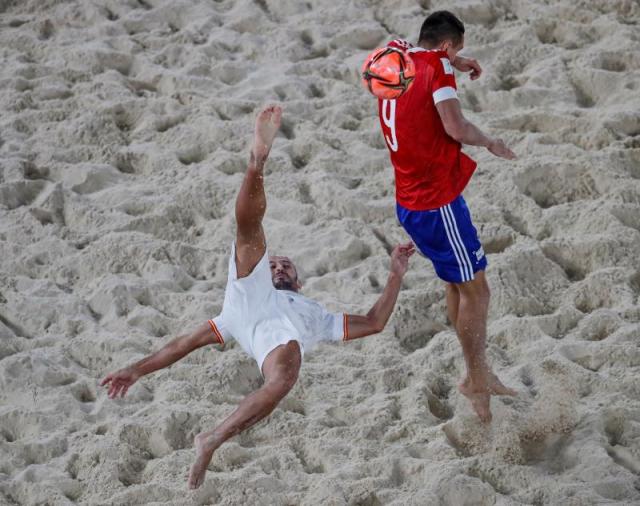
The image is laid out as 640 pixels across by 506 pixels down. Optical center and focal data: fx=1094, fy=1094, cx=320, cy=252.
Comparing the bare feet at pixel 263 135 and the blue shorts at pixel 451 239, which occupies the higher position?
the bare feet at pixel 263 135

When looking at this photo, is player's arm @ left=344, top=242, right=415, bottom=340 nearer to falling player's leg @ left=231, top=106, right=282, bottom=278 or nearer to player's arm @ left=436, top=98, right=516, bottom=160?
falling player's leg @ left=231, top=106, right=282, bottom=278

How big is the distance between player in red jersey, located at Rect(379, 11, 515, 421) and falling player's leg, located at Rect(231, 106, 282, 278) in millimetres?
473

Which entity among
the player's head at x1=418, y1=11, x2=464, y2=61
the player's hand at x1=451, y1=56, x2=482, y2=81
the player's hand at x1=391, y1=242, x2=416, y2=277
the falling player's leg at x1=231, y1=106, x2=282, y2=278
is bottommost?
the player's hand at x1=391, y1=242, x2=416, y2=277

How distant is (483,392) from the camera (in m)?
4.13

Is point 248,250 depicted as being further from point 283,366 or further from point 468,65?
point 468,65

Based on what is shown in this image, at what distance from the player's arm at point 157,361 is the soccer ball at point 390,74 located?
3.42 ft

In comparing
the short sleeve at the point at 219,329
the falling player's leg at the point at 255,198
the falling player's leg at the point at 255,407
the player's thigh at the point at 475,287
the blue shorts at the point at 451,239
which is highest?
the falling player's leg at the point at 255,198

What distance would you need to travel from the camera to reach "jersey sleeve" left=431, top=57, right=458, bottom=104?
3.81m

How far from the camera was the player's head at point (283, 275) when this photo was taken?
13.6 ft

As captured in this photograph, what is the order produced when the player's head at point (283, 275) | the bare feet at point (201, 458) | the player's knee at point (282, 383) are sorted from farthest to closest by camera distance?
1. the player's head at point (283, 275)
2. the player's knee at point (282, 383)
3. the bare feet at point (201, 458)

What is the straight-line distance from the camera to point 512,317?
15.3 feet

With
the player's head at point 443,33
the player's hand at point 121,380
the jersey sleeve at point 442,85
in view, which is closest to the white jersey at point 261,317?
the player's hand at point 121,380

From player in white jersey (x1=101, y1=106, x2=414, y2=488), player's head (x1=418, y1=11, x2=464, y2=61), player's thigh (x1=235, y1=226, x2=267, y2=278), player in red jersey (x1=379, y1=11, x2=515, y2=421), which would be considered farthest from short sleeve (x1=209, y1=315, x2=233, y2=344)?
player's head (x1=418, y1=11, x2=464, y2=61)

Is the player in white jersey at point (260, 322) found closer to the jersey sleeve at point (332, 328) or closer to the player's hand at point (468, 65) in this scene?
the jersey sleeve at point (332, 328)
